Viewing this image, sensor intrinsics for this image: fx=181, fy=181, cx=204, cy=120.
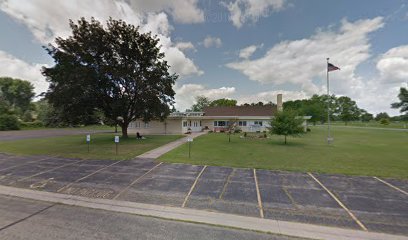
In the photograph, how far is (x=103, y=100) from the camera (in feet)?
70.4

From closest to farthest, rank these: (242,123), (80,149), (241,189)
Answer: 1. (241,189)
2. (80,149)
3. (242,123)

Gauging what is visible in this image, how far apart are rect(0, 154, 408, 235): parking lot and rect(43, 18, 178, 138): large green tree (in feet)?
35.1

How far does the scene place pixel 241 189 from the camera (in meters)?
7.30

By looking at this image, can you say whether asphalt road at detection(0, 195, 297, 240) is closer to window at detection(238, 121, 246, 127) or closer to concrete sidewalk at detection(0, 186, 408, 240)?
concrete sidewalk at detection(0, 186, 408, 240)

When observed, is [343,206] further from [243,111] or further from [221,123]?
[243,111]

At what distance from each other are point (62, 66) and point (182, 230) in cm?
2235

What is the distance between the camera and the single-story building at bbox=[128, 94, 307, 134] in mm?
33422

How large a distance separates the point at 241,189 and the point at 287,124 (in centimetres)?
1476

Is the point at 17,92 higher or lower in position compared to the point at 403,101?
higher

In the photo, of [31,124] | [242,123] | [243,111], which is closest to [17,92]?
[31,124]

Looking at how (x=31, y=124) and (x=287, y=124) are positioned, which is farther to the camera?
(x=31, y=124)

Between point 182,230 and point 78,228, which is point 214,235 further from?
point 78,228

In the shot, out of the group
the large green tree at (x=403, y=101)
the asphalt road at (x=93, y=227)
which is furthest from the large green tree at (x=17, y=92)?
the large green tree at (x=403, y=101)

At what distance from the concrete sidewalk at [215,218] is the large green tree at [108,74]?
15034 millimetres
